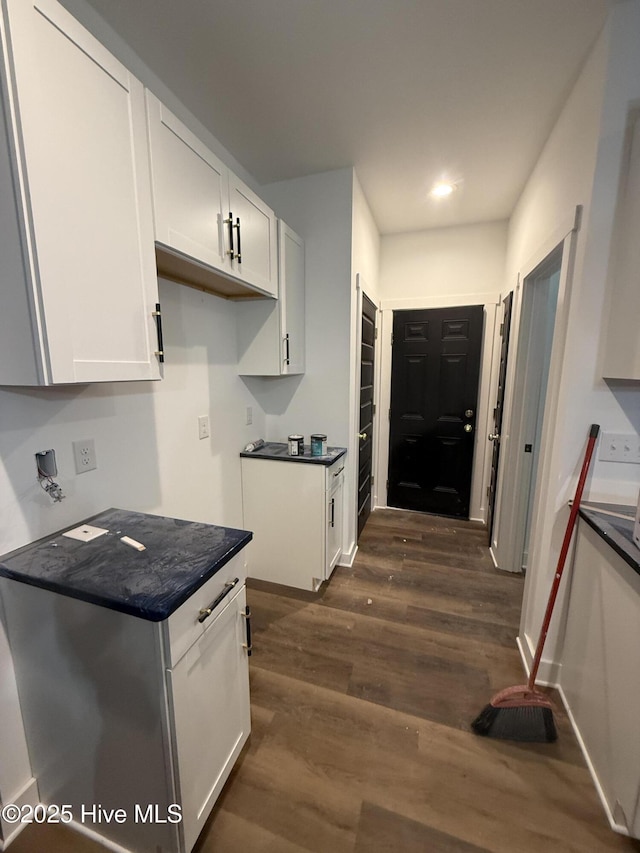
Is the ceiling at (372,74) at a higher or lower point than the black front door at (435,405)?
higher

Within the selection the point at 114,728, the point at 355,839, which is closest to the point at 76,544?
the point at 114,728

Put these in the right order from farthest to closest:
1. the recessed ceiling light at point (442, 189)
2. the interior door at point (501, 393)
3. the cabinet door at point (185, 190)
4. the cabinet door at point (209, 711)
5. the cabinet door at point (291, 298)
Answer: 1. the interior door at point (501, 393)
2. the recessed ceiling light at point (442, 189)
3. the cabinet door at point (291, 298)
4. the cabinet door at point (185, 190)
5. the cabinet door at point (209, 711)

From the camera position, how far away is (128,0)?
123 centimetres

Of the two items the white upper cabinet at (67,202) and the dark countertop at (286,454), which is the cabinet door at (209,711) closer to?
the white upper cabinet at (67,202)

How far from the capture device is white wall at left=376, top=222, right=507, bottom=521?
3.10m

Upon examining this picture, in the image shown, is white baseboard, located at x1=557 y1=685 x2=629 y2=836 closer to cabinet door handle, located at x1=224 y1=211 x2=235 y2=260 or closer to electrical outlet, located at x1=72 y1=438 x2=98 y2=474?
electrical outlet, located at x1=72 y1=438 x2=98 y2=474

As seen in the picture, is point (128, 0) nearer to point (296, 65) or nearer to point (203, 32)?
point (203, 32)

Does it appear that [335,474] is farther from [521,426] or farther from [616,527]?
[616,527]

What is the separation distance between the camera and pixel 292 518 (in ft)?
7.42

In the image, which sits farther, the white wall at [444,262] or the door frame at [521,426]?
the white wall at [444,262]

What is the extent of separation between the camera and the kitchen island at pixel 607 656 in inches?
41.5

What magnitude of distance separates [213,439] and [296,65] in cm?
184

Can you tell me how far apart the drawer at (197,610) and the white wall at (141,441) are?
0.62m

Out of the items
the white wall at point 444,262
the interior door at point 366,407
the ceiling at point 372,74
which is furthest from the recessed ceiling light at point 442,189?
the interior door at point 366,407
